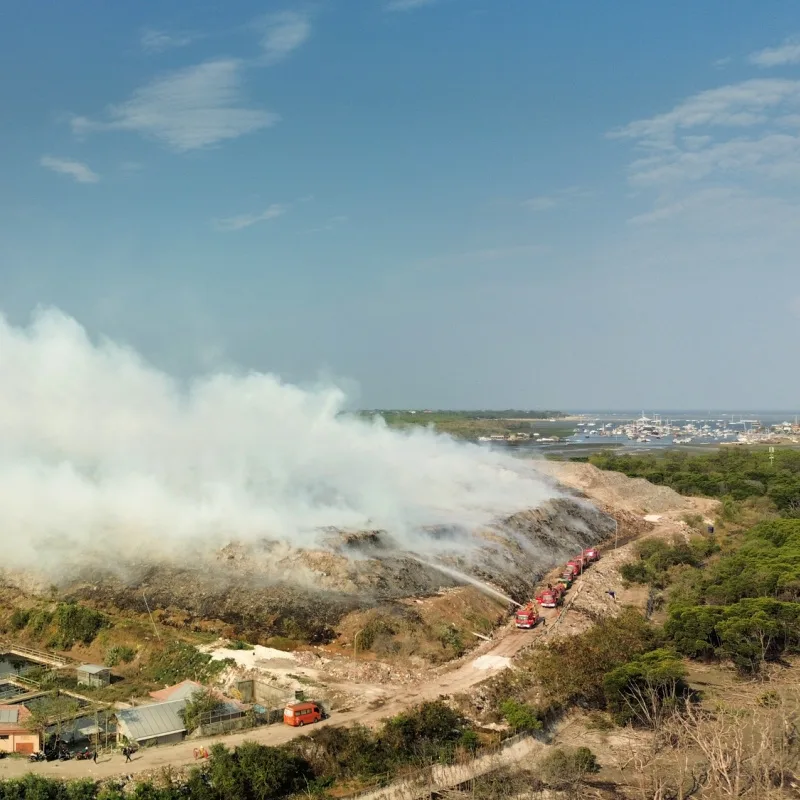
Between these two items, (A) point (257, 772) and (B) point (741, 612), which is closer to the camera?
(A) point (257, 772)

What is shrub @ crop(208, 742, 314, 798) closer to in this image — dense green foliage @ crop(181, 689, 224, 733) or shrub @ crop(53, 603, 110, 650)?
dense green foliage @ crop(181, 689, 224, 733)

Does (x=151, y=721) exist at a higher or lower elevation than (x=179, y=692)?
higher

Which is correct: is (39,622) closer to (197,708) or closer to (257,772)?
(197,708)

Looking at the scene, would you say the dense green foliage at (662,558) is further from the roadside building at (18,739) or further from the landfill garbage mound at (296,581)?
the roadside building at (18,739)

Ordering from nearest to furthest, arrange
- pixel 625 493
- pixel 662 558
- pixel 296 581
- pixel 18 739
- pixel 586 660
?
pixel 18 739
pixel 586 660
pixel 296 581
pixel 662 558
pixel 625 493

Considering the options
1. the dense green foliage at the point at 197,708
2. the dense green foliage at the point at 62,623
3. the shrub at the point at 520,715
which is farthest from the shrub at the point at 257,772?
the dense green foliage at the point at 62,623

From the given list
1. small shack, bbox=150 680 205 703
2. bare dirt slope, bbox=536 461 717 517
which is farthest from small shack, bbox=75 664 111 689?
bare dirt slope, bbox=536 461 717 517

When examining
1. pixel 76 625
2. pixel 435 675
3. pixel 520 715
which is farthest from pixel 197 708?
pixel 76 625
